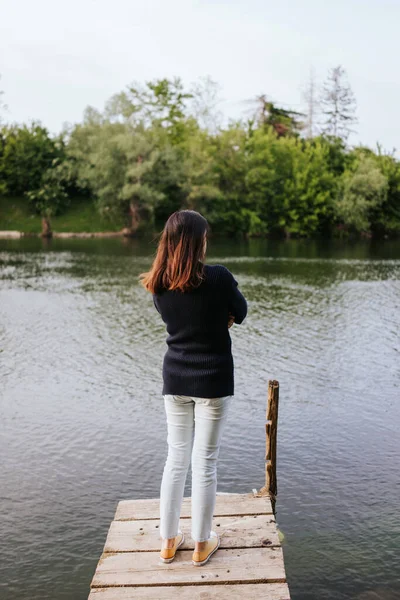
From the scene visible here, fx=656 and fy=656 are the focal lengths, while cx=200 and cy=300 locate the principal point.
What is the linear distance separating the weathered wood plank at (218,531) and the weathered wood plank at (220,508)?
8 centimetres

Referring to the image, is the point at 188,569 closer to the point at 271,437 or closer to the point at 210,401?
the point at 210,401

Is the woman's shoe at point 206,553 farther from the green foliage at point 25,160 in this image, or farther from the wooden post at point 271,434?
the green foliage at point 25,160

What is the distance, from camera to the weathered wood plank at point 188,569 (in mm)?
4117

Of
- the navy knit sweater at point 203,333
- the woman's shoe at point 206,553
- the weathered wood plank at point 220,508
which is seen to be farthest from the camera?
the weathered wood plank at point 220,508

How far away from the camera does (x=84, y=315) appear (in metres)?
19.2

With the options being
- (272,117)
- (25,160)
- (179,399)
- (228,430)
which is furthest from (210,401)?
(272,117)

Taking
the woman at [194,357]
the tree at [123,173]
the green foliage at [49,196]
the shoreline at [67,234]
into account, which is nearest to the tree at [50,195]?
the green foliage at [49,196]

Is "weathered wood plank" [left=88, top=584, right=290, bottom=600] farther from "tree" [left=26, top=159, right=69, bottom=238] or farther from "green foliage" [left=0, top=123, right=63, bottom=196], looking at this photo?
"green foliage" [left=0, top=123, right=63, bottom=196]

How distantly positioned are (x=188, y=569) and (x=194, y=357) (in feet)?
4.52

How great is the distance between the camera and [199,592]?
399 centimetres

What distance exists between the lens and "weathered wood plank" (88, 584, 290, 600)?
3963mm

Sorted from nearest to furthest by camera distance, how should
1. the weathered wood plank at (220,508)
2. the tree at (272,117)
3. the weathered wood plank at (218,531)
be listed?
1. the weathered wood plank at (218,531)
2. the weathered wood plank at (220,508)
3. the tree at (272,117)

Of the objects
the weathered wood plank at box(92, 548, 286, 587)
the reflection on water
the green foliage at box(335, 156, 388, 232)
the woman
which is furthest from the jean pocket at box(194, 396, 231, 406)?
the green foliage at box(335, 156, 388, 232)

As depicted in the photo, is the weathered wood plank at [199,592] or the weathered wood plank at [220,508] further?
the weathered wood plank at [220,508]
